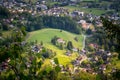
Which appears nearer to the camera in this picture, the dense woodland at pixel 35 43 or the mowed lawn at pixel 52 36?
the dense woodland at pixel 35 43

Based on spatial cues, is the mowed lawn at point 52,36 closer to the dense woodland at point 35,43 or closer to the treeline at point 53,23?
the dense woodland at point 35,43

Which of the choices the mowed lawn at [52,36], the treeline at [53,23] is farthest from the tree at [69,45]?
the treeline at [53,23]

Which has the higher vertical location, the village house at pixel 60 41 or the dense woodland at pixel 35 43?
the dense woodland at pixel 35 43

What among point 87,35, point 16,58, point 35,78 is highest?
point 16,58

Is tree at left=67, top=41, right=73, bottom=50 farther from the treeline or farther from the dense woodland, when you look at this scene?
the treeline

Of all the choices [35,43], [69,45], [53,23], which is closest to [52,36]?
[69,45]

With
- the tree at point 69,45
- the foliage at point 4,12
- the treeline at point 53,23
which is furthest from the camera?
the foliage at point 4,12

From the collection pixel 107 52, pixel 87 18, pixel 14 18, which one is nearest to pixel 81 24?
pixel 87 18

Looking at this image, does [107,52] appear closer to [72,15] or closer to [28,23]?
[28,23]
